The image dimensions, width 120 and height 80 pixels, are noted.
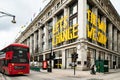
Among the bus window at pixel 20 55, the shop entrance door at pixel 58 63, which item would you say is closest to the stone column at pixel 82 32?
the shop entrance door at pixel 58 63

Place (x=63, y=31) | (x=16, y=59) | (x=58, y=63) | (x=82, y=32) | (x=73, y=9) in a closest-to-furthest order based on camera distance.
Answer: (x=16, y=59) < (x=82, y=32) < (x=73, y=9) < (x=63, y=31) < (x=58, y=63)

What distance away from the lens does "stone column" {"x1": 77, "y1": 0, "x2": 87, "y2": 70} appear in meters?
43.8

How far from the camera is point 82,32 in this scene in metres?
44.6

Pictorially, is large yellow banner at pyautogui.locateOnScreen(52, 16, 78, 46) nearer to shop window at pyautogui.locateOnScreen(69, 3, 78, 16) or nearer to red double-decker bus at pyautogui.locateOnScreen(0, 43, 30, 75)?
shop window at pyautogui.locateOnScreen(69, 3, 78, 16)

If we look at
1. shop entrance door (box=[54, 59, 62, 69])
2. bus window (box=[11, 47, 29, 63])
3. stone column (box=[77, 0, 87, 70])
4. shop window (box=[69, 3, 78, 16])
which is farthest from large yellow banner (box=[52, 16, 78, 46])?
bus window (box=[11, 47, 29, 63])

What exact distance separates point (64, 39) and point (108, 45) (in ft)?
60.2

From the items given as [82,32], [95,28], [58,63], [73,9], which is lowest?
[58,63]

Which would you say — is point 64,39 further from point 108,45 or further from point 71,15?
point 108,45

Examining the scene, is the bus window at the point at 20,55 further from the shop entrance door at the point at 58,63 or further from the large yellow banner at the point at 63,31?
the shop entrance door at the point at 58,63

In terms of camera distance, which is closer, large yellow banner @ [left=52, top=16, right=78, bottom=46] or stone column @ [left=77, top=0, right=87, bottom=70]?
stone column @ [left=77, top=0, right=87, bottom=70]

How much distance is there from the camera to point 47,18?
69.3 metres

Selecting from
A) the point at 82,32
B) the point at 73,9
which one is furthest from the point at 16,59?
the point at 73,9

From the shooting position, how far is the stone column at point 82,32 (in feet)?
144

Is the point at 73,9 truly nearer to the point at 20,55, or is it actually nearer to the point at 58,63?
the point at 58,63
